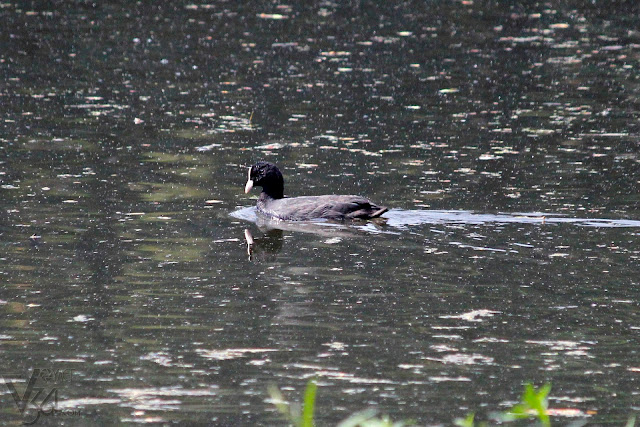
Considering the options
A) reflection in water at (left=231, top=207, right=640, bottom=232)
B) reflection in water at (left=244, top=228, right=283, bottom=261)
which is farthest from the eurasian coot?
reflection in water at (left=244, top=228, right=283, bottom=261)

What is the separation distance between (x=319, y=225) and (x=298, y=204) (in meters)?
0.47

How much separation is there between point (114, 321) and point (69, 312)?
0.47 m

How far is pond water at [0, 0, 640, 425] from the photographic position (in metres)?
7.57

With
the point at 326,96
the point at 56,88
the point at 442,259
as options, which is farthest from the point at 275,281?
the point at 56,88

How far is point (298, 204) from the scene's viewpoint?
13.1m

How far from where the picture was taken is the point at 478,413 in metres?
6.89

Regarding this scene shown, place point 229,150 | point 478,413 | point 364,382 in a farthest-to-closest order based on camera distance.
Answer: point 229,150 < point 364,382 < point 478,413

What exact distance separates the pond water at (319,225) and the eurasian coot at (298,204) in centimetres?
22

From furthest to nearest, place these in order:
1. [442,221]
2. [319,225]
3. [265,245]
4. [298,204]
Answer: [298,204]
[319,225]
[442,221]
[265,245]

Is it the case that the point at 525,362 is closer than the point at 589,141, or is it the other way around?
the point at 525,362

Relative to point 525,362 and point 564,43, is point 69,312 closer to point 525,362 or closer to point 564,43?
point 525,362

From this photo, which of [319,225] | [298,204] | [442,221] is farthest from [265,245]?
[442,221]

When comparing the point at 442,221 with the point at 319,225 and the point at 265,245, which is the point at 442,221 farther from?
the point at 265,245

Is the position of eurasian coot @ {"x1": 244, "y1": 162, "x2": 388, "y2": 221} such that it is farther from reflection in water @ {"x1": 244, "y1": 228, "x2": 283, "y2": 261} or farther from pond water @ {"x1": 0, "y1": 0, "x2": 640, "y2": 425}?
reflection in water @ {"x1": 244, "y1": 228, "x2": 283, "y2": 261}
